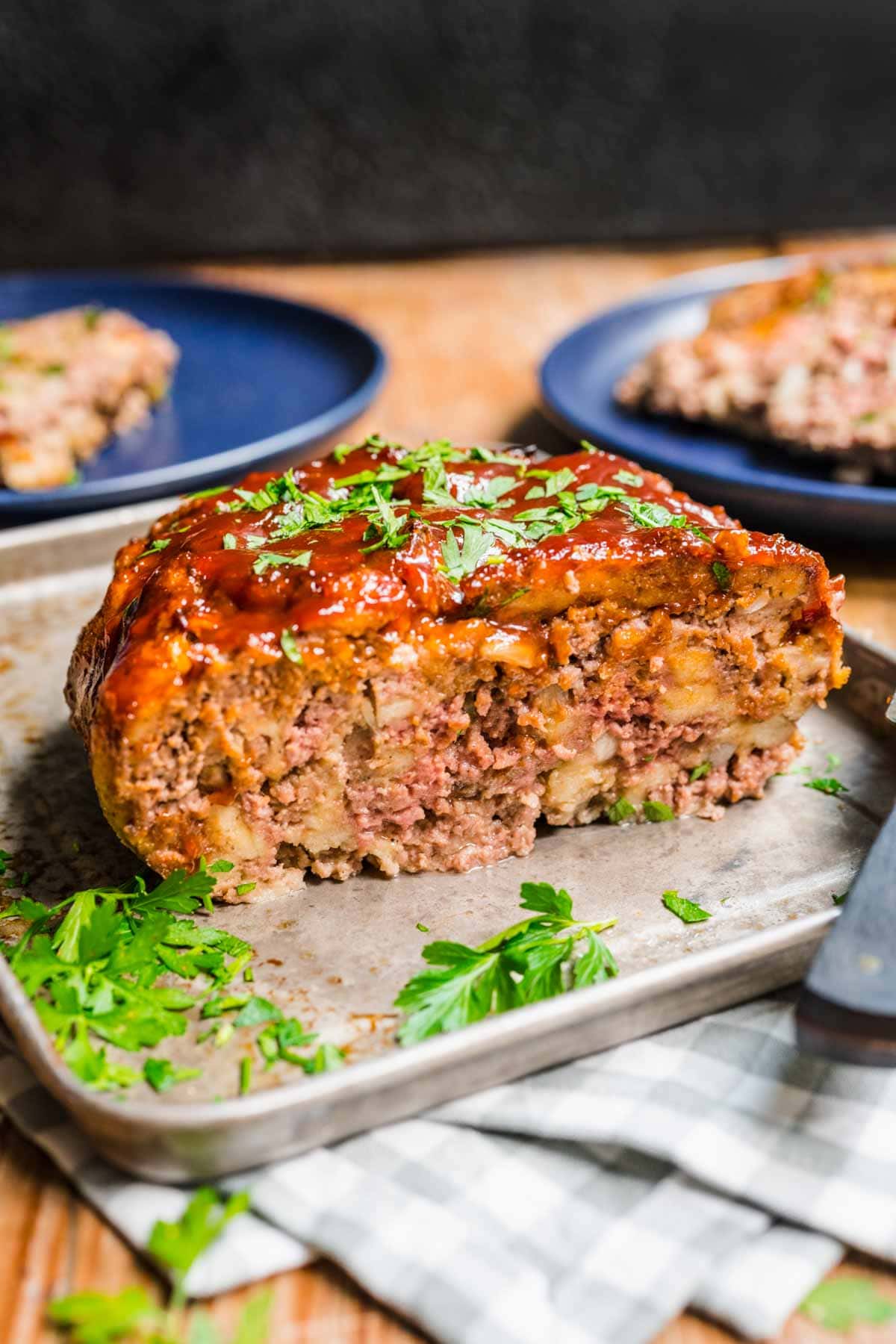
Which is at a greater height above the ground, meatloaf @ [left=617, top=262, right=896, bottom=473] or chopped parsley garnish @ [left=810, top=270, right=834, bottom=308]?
chopped parsley garnish @ [left=810, top=270, right=834, bottom=308]

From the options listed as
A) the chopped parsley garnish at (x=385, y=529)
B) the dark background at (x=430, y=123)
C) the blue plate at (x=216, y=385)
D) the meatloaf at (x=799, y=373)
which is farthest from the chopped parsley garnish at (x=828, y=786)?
the dark background at (x=430, y=123)

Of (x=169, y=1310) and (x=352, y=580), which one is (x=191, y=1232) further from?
(x=352, y=580)

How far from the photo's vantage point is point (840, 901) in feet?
11.0

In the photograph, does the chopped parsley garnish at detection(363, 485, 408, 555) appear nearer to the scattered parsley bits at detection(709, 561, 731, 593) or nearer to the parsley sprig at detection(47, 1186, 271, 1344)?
the scattered parsley bits at detection(709, 561, 731, 593)

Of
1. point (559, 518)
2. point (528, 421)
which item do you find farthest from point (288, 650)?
point (528, 421)

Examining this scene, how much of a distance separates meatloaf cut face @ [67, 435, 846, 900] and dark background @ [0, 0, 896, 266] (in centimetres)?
732

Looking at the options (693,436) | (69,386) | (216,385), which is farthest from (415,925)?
(216,385)

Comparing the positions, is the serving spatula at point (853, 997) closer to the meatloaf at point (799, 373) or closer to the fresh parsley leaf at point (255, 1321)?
the fresh parsley leaf at point (255, 1321)

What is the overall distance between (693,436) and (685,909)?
3167 mm

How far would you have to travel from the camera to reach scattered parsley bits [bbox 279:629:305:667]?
321 cm

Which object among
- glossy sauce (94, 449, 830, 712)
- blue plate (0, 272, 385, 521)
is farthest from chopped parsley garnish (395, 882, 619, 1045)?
blue plate (0, 272, 385, 521)

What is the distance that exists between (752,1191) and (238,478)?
12.3ft

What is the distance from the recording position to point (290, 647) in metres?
3.21

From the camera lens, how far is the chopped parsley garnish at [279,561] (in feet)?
11.0
